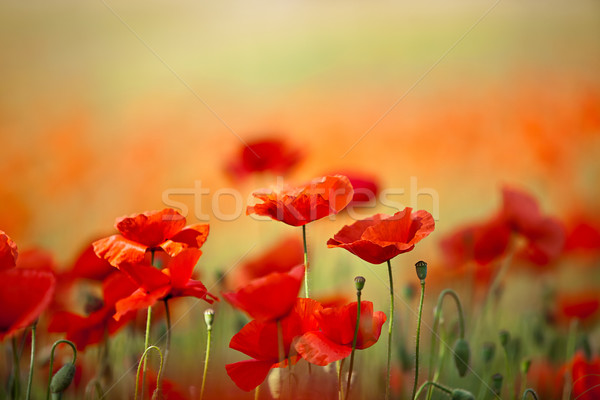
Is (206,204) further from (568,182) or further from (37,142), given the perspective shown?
(568,182)

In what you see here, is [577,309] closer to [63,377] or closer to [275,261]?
[275,261]

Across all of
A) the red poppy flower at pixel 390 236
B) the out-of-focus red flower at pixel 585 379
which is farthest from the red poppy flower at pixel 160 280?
the out-of-focus red flower at pixel 585 379

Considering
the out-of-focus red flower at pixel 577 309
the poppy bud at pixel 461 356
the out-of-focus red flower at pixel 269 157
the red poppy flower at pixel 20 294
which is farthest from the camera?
the out-of-focus red flower at pixel 269 157

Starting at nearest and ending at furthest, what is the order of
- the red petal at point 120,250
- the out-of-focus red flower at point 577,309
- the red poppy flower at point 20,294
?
the red poppy flower at point 20,294 < the red petal at point 120,250 < the out-of-focus red flower at point 577,309

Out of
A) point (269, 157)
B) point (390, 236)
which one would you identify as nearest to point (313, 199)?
point (390, 236)

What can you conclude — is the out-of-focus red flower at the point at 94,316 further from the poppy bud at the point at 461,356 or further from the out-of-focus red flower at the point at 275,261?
the poppy bud at the point at 461,356

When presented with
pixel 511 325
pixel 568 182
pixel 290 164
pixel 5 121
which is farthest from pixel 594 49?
pixel 5 121
